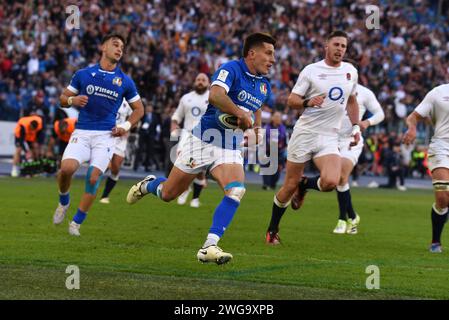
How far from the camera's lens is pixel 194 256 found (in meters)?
11.9

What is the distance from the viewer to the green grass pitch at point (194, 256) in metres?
9.36

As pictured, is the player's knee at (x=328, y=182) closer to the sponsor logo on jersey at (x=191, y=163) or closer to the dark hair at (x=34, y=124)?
the sponsor logo on jersey at (x=191, y=163)

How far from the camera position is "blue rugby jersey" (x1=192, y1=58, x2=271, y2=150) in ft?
36.6

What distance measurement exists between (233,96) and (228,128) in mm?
391

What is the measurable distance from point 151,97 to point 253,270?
25563 mm

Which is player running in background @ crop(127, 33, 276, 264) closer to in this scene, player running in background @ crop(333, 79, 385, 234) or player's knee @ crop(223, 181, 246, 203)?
player's knee @ crop(223, 181, 246, 203)

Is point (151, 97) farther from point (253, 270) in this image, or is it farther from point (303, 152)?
point (253, 270)

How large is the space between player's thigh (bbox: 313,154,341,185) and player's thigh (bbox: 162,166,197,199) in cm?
259

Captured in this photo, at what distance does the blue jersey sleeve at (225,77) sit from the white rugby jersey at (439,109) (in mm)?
3344

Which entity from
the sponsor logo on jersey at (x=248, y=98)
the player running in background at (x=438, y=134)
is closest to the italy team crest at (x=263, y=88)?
the sponsor logo on jersey at (x=248, y=98)

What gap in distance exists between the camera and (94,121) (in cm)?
1412

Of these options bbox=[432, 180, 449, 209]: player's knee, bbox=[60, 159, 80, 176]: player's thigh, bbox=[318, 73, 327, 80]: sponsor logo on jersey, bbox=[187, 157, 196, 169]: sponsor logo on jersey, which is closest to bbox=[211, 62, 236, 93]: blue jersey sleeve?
bbox=[187, 157, 196, 169]: sponsor logo on jersey

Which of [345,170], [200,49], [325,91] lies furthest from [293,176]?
[200,49]
